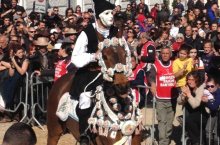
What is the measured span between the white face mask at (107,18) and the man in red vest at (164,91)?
2.91 meters

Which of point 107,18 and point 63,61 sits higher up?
point 107,18

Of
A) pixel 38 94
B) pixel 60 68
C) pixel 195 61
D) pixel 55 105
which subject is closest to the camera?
pixel 55 105

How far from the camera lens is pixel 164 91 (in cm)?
1275

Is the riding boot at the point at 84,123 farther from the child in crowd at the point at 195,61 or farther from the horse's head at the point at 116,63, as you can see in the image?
the child in crowd at the point at 195,61

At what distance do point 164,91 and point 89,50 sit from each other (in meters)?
2.89

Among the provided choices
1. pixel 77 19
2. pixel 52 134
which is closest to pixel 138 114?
pixel 52 134

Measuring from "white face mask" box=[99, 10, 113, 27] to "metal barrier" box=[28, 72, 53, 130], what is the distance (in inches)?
222

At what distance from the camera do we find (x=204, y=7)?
27172mm

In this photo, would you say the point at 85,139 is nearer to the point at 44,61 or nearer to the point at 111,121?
the point at 111,121

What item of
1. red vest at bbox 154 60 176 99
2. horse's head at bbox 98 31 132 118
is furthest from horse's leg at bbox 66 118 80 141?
red vest at bbox 154 60 176 99

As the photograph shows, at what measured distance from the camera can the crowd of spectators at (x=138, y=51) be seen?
38.9 ft

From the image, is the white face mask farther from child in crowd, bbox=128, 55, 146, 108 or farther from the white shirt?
child in crowd, bbox=128, 55, 146, 108

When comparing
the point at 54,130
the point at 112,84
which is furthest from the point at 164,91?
the point at 112,84

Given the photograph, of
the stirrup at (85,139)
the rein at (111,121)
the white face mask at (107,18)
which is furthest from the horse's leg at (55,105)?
the rein at (111,121)
